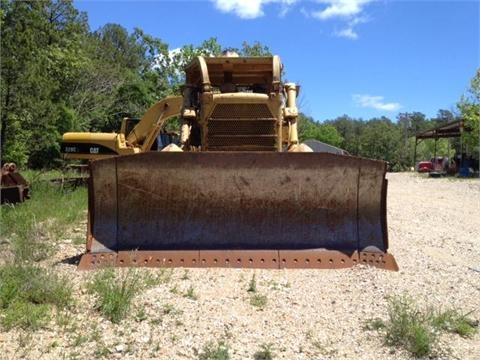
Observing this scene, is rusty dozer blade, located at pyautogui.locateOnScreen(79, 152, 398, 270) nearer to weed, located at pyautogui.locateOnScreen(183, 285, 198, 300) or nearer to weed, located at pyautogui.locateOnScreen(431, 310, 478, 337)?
weed, located at pyautogui.locateOnScreen(183, 285, 198, 300)

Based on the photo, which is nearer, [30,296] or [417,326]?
[417,326]

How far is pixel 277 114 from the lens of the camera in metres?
6.91

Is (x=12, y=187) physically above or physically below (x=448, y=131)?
below

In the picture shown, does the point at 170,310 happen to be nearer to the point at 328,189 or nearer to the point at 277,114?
the point at 328,189

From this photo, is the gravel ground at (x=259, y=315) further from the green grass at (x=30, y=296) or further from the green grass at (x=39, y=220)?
the green grass at (x=39, y=220)

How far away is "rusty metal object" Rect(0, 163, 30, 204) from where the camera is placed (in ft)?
32.3

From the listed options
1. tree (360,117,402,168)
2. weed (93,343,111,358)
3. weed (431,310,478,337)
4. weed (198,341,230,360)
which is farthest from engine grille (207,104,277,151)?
tree (360,117,402,168)

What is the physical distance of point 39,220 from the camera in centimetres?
835

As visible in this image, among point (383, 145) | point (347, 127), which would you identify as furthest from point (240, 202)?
point (347, 127)

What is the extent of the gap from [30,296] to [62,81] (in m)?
34.4

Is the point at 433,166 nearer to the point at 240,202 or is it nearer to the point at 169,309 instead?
the point at 240,202

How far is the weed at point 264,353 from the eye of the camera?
366cm

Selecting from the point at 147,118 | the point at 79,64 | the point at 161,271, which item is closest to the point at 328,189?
the point at 161,271

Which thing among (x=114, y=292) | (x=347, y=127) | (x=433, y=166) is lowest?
(x=114, y=292)
